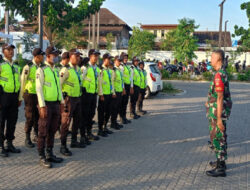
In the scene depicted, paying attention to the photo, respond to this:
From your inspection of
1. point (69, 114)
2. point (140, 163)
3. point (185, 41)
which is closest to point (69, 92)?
point (69, 114)

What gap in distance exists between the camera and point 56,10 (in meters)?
19.0

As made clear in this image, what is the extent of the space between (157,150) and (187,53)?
99.6ft

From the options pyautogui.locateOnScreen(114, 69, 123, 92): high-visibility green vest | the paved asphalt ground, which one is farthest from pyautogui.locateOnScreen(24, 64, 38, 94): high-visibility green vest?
pyautogui.locateOnScreen(114, 69, 123, 92): high-visibility green vest

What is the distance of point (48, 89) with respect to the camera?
536cm

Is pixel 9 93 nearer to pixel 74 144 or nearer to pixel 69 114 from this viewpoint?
pixel 69 114

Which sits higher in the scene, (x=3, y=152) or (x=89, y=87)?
(x=89, y=87)

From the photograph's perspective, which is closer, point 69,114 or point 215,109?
point 215,109

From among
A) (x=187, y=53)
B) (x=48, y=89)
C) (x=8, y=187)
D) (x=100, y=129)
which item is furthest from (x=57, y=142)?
(x=187, y=53)

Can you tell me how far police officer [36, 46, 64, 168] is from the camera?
5.26 metres

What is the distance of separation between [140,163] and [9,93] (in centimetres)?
279

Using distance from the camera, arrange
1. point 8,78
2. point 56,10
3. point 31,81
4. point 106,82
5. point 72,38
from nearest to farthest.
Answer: point 8,78, point 31,81, point 106,82, point 56,10, point 72,38

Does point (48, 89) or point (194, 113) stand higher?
point (48, 89)

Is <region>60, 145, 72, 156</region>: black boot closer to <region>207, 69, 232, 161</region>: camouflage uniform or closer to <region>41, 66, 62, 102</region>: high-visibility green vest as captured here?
<region>41, 66, 62, 102</region>: high-visibility green vest

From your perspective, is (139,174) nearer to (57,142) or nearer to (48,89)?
(48,89)
